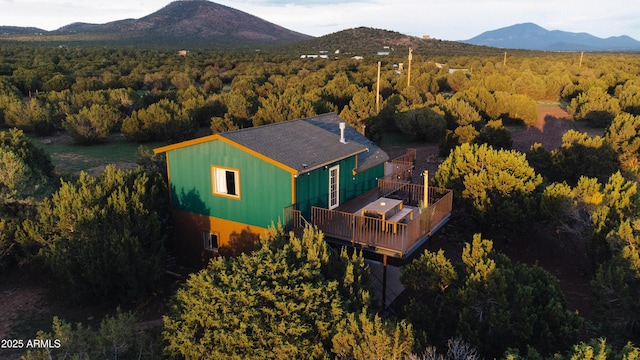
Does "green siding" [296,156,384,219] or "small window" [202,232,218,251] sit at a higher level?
"green siding" [296,156,384,219]

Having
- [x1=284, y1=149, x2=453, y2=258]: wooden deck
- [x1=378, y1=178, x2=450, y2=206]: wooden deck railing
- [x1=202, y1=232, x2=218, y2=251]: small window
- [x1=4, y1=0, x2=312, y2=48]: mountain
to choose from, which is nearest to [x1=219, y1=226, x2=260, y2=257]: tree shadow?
[x1=202, y1=232, x2=218, y2=251]: small window

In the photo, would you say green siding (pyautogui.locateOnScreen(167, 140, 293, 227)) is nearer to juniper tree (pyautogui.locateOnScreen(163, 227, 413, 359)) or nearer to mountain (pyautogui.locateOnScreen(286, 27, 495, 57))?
juniper tree (pyautogui.locateOnScreen(163, 227, 413, 359))

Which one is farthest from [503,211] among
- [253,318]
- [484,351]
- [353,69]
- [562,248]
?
[353,69]

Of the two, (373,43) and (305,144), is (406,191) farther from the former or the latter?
(373,43)

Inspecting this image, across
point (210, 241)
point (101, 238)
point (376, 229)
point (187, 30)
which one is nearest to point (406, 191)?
point (376, 229)

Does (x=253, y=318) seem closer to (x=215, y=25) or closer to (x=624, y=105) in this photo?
(x=624, y=105)
